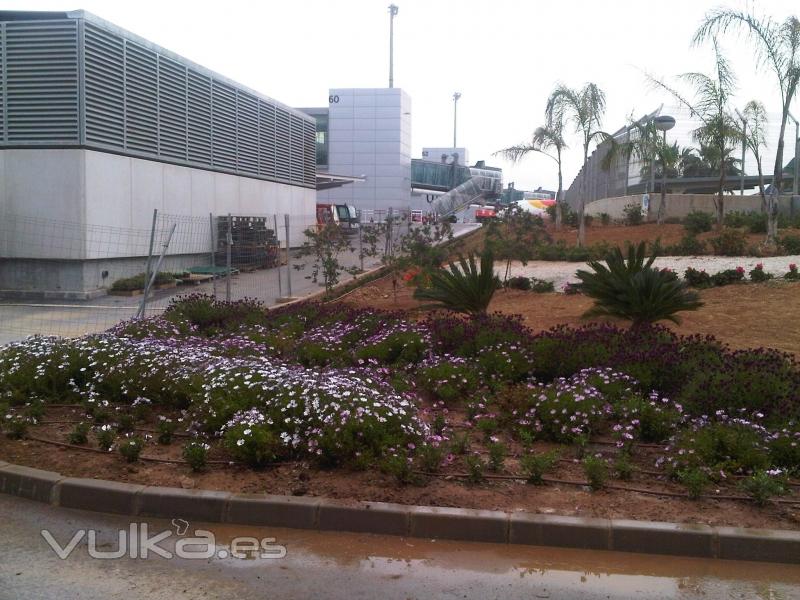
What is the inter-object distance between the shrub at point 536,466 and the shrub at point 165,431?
2.93m

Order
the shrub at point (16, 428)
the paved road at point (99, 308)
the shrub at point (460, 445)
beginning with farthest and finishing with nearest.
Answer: the paved road at point (99, 308) < the shrub at point (16, 428) < the shrub at point (460, 445)

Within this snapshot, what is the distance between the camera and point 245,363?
745 cm

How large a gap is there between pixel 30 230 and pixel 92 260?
1.77 meters

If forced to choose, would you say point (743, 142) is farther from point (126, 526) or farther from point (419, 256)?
point (126, 526)

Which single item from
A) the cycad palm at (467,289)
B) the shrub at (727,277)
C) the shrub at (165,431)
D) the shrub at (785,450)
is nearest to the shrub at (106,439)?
the shrub at (165,431)

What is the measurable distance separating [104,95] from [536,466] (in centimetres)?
1711

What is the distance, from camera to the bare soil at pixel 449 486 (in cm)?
522

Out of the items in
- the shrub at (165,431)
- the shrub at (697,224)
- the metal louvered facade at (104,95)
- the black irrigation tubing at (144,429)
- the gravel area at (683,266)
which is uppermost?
the metal louvered facade at (104,95)

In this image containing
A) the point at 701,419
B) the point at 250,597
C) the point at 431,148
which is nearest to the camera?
the point at 250,597

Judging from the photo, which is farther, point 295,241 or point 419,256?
point 295,241

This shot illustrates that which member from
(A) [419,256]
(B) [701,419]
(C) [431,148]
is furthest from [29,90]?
(C) [431,148]

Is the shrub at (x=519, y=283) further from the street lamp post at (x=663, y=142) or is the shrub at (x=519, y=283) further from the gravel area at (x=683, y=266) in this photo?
the street lamp post at (x=663, y=142)

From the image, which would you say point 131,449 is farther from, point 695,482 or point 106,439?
point 695,482

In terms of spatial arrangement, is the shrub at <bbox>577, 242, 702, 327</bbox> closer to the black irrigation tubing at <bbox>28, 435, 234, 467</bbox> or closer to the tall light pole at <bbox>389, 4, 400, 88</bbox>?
the black irrigation tubing at <bbox>28, 435, 234, 467</bbox>
